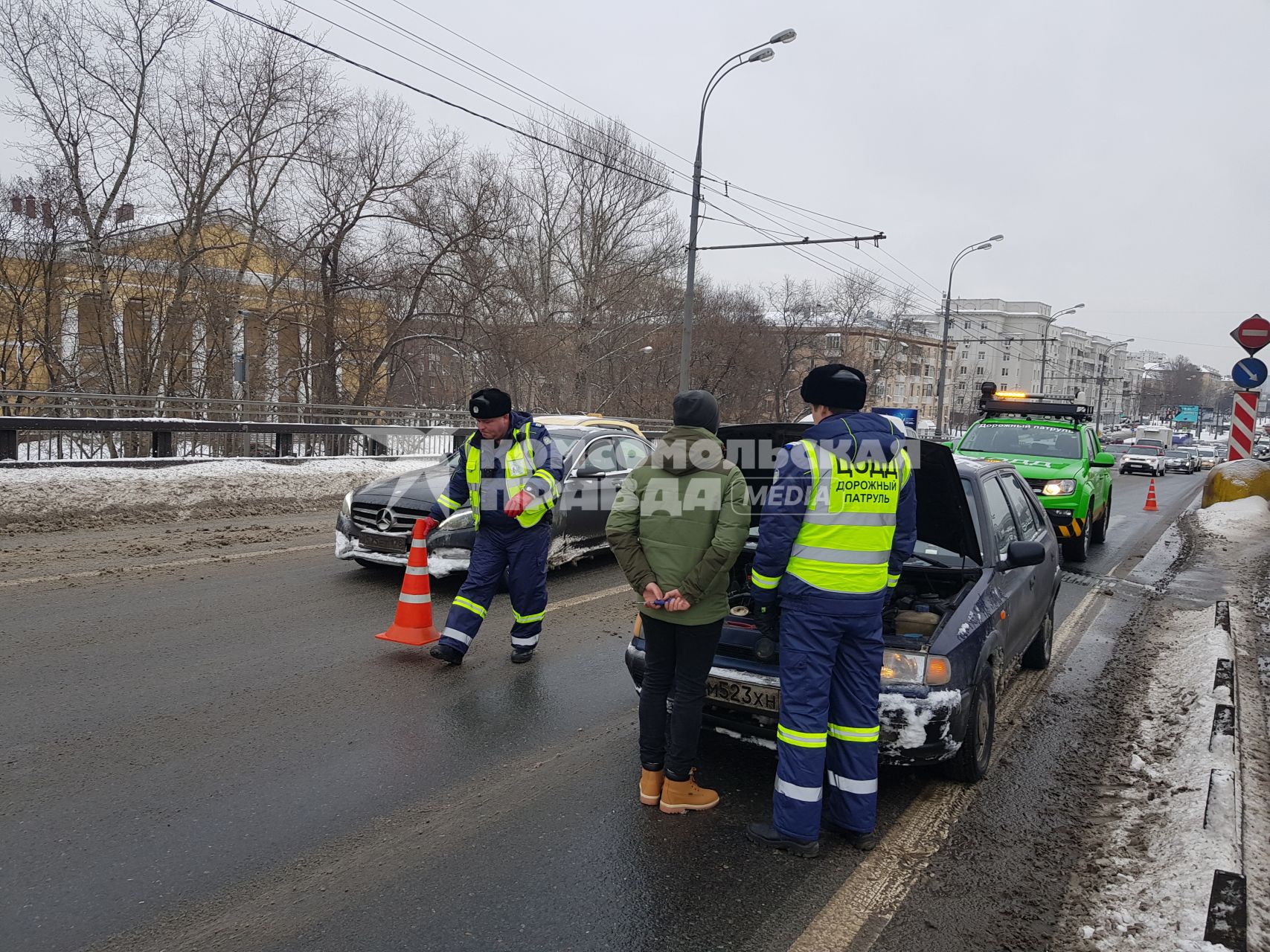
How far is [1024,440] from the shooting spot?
12.3m

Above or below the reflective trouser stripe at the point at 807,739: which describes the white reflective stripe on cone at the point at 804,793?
below

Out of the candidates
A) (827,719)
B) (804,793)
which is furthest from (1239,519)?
(804,793)

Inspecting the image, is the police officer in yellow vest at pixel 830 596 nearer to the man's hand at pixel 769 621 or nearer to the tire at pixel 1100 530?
the man's hand at pixel 769 621

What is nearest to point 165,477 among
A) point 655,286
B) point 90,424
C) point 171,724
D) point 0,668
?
point 90,424

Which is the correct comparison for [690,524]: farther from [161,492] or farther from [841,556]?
[161,492]

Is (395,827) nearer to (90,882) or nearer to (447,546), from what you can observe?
(90,882)

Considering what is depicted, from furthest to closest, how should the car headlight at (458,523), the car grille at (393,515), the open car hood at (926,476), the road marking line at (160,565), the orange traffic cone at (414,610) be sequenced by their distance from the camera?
the car grille at (393,515) < the car headlight at (458,523) < the road marking line at (160,565) < the orange traffic cone at (414,610) < the open car hood at (926,476)

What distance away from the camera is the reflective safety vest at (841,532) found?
3.41m

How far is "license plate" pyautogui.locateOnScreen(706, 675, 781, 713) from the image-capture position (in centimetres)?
389

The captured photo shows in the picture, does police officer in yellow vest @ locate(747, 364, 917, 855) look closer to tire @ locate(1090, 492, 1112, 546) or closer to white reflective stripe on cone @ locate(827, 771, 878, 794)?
white reflective stripe on cone @ locate(827, 771, 878, 794)

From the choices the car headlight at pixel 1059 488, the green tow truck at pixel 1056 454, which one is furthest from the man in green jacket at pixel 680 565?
the car headlight at pixel 1059 488

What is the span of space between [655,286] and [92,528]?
109 feet

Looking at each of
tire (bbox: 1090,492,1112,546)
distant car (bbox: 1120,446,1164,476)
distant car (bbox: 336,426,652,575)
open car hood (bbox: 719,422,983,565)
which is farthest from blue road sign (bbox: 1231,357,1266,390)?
distant car (bbox: 1120,446,1164,476)

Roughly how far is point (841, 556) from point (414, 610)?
3.75 meters
